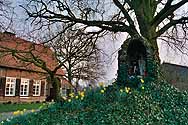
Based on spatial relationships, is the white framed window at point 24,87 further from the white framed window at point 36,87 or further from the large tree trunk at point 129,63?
the large tree trunk at point 129,63

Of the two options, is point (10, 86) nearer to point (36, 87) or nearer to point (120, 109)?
point (36, 87)

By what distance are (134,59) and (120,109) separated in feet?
12.6

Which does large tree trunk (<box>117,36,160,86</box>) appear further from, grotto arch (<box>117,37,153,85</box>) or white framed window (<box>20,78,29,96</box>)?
white framed window (<box>20,78,29,96</box>)

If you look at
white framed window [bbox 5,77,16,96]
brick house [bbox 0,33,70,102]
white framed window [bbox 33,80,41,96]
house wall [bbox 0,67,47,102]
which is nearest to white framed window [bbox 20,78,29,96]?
brick house [bbox 0,33,70,102]

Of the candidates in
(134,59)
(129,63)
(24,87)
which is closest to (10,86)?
(24,87)

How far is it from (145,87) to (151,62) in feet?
4.47

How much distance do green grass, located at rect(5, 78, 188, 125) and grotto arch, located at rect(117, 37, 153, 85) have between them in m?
1.20

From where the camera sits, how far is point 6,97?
39.4 metres

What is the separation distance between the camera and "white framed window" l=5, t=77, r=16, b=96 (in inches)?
1574

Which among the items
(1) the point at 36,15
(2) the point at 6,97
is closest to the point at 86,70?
(2) the point at 6,97

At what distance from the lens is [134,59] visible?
1047 cm

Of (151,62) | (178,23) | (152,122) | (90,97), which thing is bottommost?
(152,122)

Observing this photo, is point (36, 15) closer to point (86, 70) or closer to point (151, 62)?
point (151, 62)

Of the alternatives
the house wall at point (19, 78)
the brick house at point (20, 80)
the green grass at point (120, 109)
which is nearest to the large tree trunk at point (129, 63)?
the green grass at point (120, 109)
